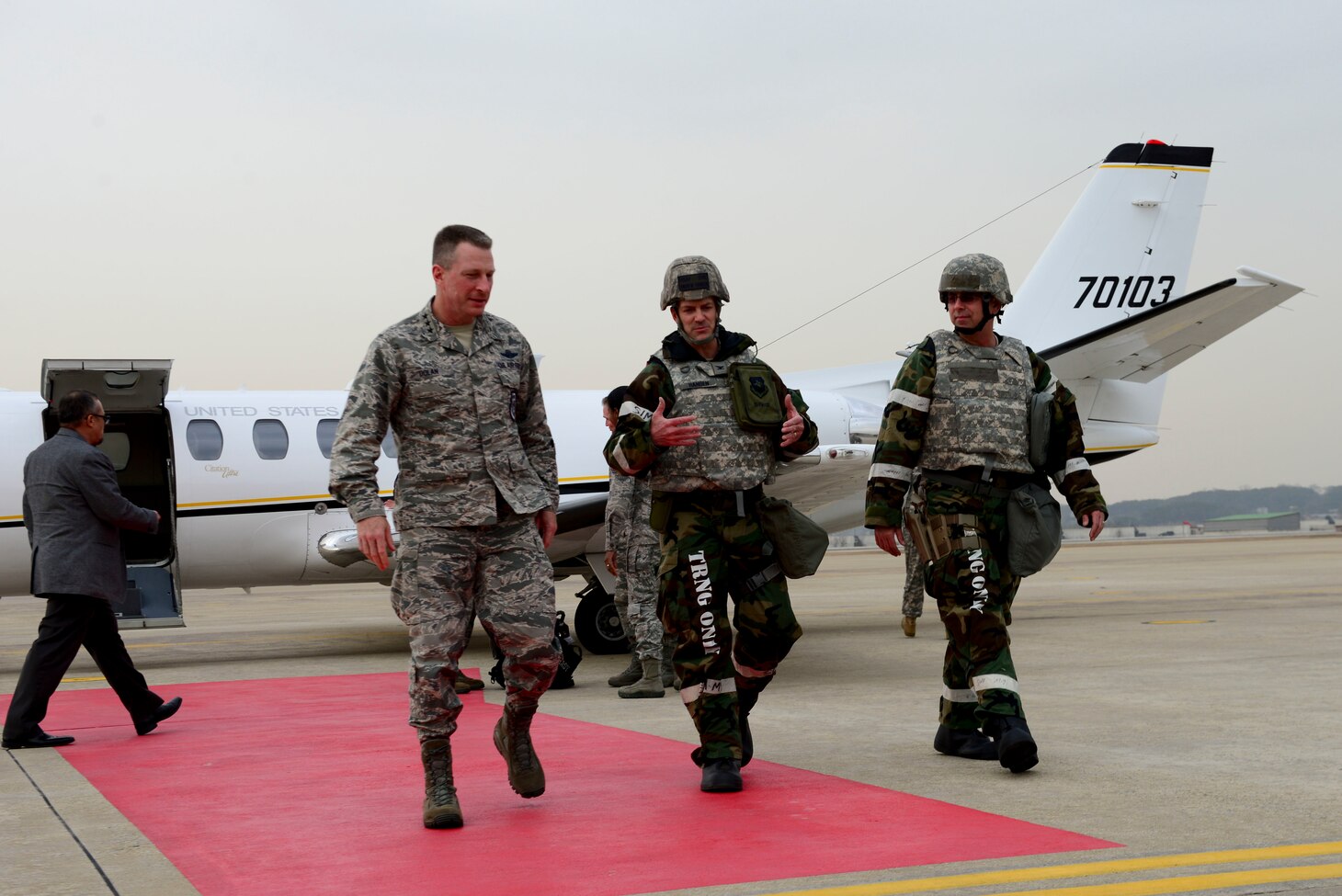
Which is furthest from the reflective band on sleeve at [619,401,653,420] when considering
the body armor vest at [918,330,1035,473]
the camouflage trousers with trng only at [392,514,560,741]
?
the body armor vest at [918,330,1035,473]

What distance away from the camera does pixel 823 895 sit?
381 centimetres

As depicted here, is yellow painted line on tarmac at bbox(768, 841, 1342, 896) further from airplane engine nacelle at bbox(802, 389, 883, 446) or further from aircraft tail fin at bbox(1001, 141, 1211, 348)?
aircraft tail fin at bbox(1001, 141, 1211, 348)

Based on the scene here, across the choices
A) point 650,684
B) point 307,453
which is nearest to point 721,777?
point 650,684

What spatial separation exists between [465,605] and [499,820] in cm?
79

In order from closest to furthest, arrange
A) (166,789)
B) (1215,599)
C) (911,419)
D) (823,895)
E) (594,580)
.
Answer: (823,895)
(166,789)
(911,419)
(594,580)
(1215,599)

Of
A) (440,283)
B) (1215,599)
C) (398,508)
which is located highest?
(440,283)

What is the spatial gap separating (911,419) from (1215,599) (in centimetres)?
1373

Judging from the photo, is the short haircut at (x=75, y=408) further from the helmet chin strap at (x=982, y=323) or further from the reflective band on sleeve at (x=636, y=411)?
the helmet chin strap at (x=982, y=323)

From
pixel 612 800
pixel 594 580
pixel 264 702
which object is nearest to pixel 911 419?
pixel 612 800

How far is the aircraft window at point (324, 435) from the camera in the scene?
12.4 m

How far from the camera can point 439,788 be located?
494 cm

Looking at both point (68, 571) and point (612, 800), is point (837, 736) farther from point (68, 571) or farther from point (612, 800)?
point (68, 571)

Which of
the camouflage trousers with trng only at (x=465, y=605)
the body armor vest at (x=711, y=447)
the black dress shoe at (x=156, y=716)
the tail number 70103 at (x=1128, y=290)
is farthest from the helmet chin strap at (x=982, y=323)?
the tail number 70103 at (x=1128, y=290)

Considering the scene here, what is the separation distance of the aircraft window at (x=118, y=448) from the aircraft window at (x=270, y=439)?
128 centimetres
